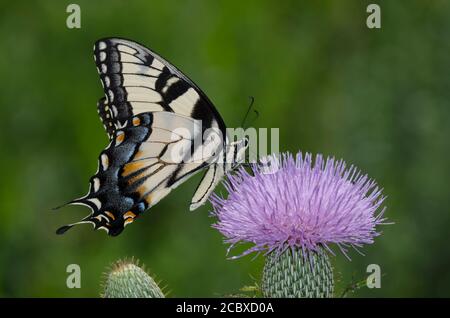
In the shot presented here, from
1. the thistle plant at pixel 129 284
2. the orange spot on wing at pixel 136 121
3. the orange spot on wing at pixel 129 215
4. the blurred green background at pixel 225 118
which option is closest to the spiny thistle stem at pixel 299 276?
the thistle plant at pixel 129 284

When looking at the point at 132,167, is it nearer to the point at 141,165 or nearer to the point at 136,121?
the point at 141,165

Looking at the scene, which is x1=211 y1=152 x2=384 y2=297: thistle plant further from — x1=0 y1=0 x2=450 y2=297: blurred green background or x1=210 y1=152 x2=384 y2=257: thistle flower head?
x1=0 y1=0 x2=450 y2=297: blurred green background

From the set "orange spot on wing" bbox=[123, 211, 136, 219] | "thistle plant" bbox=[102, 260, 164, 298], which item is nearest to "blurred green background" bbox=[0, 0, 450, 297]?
"orange spot on wing" bbox=[123, 211, 136, 219]

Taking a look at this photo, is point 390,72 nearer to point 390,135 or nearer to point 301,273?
point 390,135

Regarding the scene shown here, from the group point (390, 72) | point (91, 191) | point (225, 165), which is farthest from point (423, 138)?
point (91, 191)

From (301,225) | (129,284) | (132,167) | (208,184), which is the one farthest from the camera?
(132,167)

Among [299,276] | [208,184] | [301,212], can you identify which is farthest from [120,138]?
[299,276]

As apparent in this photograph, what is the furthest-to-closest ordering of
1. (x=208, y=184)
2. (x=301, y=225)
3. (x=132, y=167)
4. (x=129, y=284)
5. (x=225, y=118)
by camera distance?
1. (x=225, y=118)
2. (x=132, y=167)
3. (x=208, y=184)
4. (x=129, y=284)
5. (x=301, y=225)
